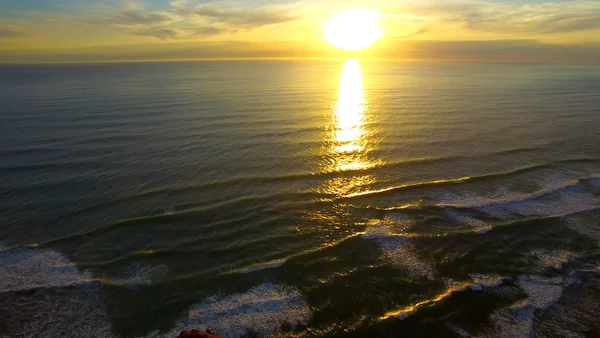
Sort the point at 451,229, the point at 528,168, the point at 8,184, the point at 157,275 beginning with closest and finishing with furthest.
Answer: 1. the point at 157,275
2. the point at 451,229
3. the point at 8,184
4. the point at 528,168

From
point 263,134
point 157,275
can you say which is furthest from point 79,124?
point 157,275

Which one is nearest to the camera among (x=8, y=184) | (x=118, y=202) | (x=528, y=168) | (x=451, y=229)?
(x=451, y=229)

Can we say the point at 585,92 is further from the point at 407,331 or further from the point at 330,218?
the point at 407,331

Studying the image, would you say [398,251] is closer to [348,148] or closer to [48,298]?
[48,298]

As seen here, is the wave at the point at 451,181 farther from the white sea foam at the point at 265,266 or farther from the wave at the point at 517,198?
the white sea foam at the point at 265,266

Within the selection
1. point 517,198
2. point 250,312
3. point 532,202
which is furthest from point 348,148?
point 250,312

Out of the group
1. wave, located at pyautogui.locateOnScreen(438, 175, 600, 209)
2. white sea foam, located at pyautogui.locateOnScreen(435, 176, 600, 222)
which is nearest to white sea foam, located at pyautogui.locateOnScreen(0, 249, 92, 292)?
white sea foam, located at pyautogui.locateOnScreen(435, 176, 600, 222)

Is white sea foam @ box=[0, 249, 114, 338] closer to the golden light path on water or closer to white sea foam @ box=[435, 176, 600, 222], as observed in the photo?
the golden light path on water

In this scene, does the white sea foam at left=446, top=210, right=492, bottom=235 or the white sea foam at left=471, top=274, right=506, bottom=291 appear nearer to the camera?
the white sea foam at left=471, top=274, right=506, bottom=291
